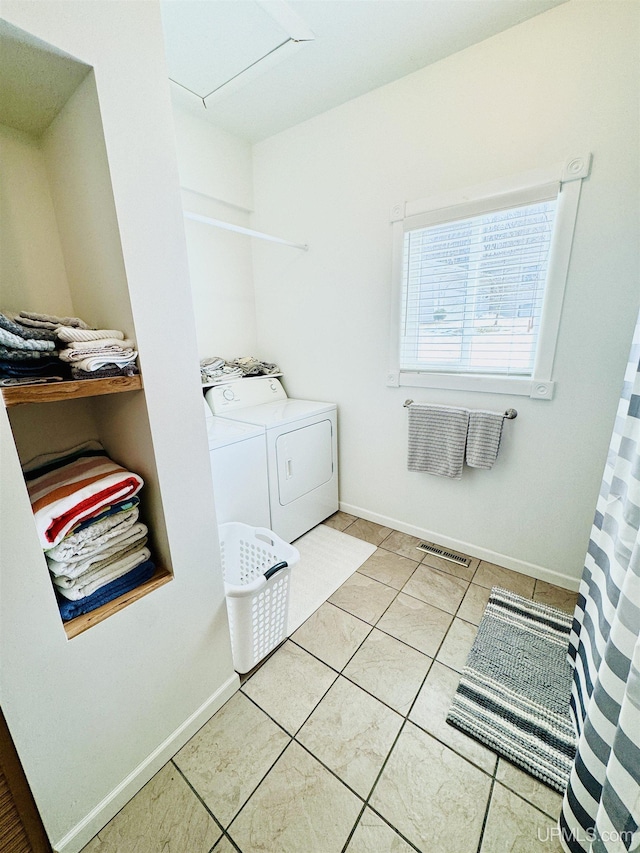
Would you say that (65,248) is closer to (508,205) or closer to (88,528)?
(88,528)

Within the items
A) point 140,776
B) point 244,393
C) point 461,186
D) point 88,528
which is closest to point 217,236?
point 244,393

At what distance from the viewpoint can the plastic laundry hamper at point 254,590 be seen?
51.9 inches

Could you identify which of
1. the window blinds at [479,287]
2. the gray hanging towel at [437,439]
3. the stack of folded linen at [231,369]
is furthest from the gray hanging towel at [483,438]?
the stack of folded linen at [231,369]

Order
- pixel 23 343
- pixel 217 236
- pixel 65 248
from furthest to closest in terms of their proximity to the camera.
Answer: pixel 217 236, pixel 65 248, pixel 23 343

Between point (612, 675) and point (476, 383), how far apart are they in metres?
1.41

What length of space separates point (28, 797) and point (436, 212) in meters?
2.73

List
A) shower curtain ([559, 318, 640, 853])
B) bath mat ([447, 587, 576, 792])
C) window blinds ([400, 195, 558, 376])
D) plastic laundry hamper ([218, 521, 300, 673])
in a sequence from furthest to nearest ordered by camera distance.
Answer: window blinds ([400, 195, 558, 376]), plastic laundry hamper ([218, 521, 300, 673]), bath mat ([447, 587, 576, 792]), shower curtain ([559, 318, 640, 853])

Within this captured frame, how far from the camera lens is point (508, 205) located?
164 cm

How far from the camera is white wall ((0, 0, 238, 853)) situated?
0.76 metres

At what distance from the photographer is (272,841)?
95cm

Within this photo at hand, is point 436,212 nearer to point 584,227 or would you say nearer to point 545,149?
point 545,149

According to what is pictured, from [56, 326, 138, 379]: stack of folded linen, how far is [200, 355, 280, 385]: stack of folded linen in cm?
124

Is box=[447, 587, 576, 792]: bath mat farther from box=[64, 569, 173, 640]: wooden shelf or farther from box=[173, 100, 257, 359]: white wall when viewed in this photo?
box=[173, 100, 257, 359]: white wall

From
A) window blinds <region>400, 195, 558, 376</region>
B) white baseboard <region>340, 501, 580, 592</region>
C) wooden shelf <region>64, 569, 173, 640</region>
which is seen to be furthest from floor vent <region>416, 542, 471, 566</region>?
wooden shelf <region>64, 569, 173, 640</region>
